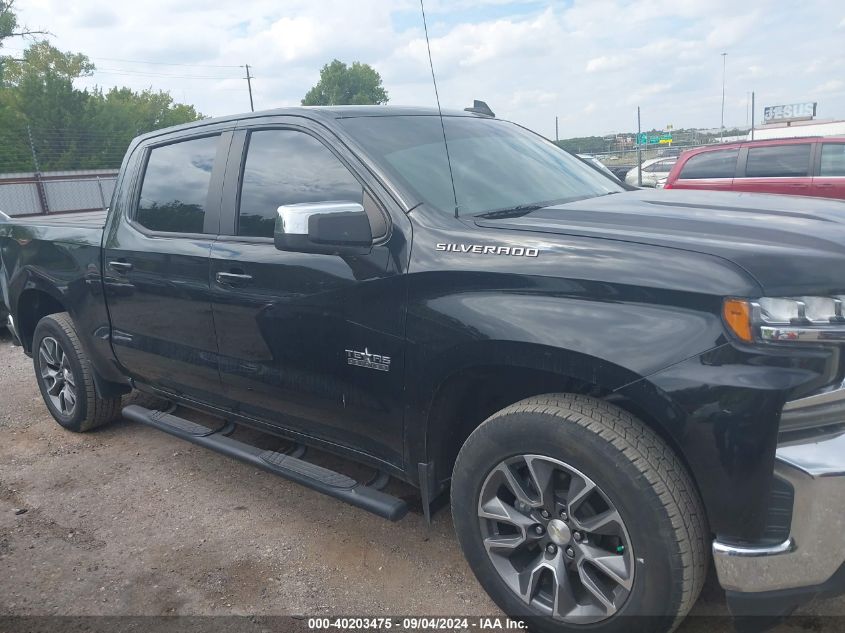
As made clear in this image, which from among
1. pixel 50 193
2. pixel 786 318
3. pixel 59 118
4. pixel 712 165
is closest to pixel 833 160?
pixel 712 165

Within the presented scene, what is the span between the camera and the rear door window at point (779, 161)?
922cm

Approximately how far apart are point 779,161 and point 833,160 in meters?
0.63

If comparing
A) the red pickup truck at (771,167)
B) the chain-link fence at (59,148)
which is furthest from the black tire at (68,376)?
the chain-link fence at (59,148)

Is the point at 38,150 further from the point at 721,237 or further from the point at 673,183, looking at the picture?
the point at 721,237

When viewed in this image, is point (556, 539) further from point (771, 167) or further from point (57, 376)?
point (771, 167)

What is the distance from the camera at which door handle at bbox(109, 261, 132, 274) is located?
12.4ft

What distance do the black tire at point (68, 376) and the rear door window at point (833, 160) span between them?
28.8 ft

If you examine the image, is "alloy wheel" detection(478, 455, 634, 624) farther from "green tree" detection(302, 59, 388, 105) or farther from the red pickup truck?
"green tree" detection(302, 59, 388, 105)

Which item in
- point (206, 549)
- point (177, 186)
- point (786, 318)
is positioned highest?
point (177, 186)

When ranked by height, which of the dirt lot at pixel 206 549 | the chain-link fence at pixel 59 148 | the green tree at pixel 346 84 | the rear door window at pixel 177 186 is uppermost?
the green tree at pixel 346 84

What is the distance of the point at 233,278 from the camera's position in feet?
10.3

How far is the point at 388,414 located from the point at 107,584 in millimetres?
1444

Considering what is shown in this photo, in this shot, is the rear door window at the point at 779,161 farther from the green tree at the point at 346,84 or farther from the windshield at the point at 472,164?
the green tree at the point at 346,84

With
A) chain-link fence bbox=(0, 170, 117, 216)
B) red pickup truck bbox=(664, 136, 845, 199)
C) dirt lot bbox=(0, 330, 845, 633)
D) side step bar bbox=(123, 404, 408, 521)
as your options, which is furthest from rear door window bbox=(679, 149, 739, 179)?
chain-link fence bbox=(0, 170, 117, 216)
